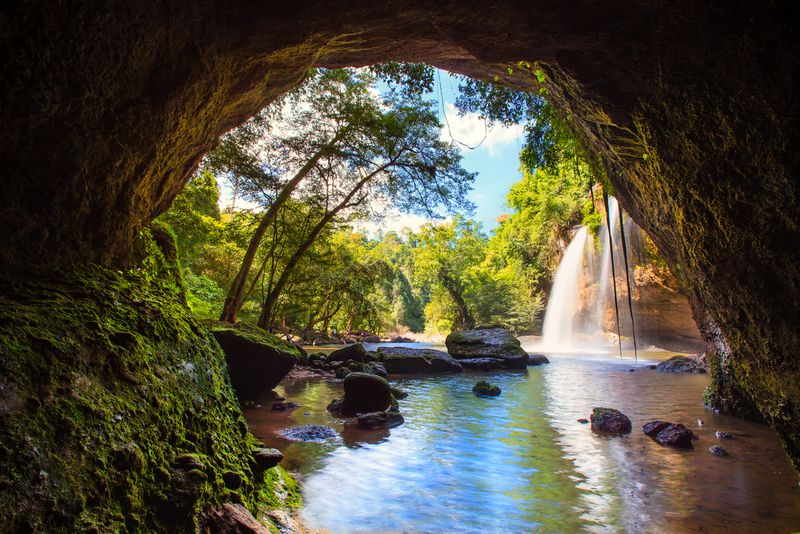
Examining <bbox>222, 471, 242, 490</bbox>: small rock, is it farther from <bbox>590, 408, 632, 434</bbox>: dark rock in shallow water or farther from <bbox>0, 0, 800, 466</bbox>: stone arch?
<bbox>590, 408, 632, 434</bbox>: dark rock in shallow water

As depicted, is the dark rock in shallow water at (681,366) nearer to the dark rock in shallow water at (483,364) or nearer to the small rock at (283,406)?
the dark rock in shallow water at (483,364)

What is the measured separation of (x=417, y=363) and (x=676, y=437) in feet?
29.5

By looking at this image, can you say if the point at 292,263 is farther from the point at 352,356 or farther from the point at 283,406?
the point at 283,406

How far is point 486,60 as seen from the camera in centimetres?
384

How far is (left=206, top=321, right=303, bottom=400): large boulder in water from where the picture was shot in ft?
24.6

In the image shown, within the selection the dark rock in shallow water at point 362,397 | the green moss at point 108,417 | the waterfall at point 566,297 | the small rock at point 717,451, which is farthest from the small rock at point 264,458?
the waterfall at point 566,297

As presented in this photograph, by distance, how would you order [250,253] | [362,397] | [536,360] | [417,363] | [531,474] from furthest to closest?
[536,360]
[417,363]
[250,253]
[362,397]
[531,474]

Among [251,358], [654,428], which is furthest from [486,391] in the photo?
[251,358]

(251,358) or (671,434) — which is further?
(251,358)

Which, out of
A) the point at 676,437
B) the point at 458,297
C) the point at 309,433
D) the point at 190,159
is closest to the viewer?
the point at 190,159

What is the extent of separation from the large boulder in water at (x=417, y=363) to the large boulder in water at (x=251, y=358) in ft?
19.0

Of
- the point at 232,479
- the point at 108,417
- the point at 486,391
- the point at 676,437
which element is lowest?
the point at 486,391

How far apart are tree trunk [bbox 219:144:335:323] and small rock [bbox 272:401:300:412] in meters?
4.80

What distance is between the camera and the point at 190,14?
2.93 meters
